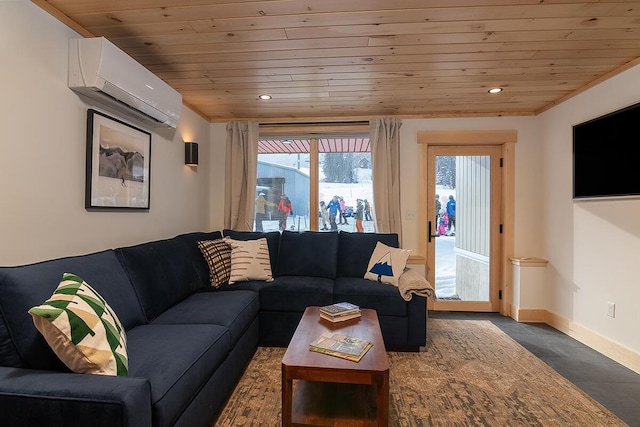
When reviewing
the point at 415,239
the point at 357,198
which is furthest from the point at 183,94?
the point at 415,239

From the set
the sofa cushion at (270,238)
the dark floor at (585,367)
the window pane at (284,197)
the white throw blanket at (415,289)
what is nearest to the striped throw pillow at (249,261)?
the sofa cushion at (270,238)

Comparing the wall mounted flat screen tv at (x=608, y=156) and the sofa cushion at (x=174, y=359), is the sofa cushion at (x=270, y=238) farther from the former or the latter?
the wall mounted flat screen tv at (x=608, y=156)

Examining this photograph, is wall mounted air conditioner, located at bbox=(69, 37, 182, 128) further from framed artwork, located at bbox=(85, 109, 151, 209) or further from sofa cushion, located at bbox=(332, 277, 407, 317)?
sofa cushion, located at bbox=(332, 277, 407, 317)

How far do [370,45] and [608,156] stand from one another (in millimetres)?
2196

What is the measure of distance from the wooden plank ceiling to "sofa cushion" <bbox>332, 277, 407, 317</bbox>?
6.10 feet

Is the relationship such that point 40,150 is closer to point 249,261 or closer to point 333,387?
point 249,261

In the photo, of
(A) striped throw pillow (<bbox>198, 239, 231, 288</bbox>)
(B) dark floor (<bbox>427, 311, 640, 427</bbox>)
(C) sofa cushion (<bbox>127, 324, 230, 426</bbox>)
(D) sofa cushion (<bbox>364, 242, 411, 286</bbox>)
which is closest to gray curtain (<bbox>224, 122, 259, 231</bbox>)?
(A) striped throw pillow (<bbox>198, 239, 231, 288</bbox>)

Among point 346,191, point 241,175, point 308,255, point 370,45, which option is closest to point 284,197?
point 241,175

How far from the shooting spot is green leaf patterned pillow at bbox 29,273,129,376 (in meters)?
1.14

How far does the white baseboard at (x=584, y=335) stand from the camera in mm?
2482

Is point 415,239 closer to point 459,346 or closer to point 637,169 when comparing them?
point 459,346

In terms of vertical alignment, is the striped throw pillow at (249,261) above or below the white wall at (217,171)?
below

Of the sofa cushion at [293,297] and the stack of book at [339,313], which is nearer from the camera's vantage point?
the stack of book at [339,313]

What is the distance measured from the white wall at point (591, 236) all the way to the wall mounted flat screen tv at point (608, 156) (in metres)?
0.02
